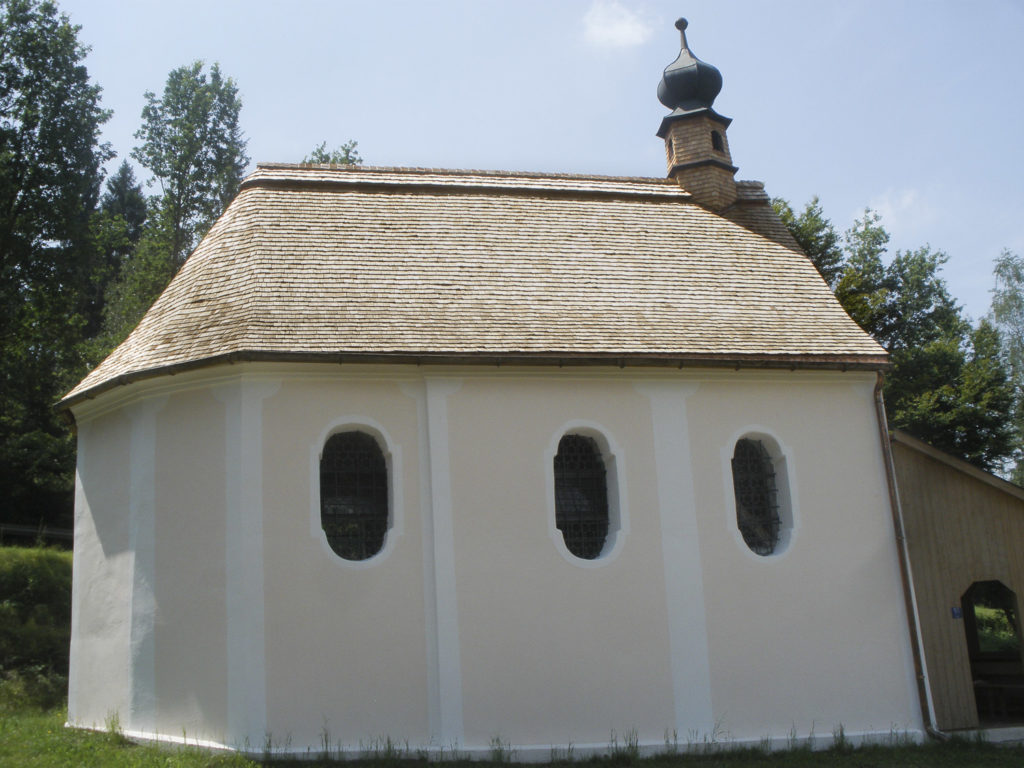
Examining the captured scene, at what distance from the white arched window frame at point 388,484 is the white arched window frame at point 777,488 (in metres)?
4.57

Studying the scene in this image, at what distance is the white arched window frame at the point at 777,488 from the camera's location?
13.0 metres

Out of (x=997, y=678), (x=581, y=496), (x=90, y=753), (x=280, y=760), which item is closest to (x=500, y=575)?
A: (x=581, y=496)

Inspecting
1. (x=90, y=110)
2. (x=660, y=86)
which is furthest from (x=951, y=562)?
(x=90, y=110)

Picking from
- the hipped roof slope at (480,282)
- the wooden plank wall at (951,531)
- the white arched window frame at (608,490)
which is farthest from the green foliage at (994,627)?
the white arched window frame at (608,490)

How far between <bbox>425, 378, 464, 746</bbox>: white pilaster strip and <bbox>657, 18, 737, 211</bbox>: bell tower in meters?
Answer: 8.15

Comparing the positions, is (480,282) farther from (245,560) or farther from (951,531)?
(951,531)

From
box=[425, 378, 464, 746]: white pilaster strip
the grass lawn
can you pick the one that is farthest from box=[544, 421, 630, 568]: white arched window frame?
the grass lawn

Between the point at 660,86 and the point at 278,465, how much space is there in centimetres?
1249

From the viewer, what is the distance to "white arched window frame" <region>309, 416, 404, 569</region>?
1173 centimetres

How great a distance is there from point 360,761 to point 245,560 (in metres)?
2.72

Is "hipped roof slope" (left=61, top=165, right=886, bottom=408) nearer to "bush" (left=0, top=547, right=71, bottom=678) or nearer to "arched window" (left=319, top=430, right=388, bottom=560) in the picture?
"arched window" (left=319, top=430, right=388, bottom=560)

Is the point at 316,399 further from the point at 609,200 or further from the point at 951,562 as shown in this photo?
the point at 951,562

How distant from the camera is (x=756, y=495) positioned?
13617 millimetres

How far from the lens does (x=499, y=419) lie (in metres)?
12.6
